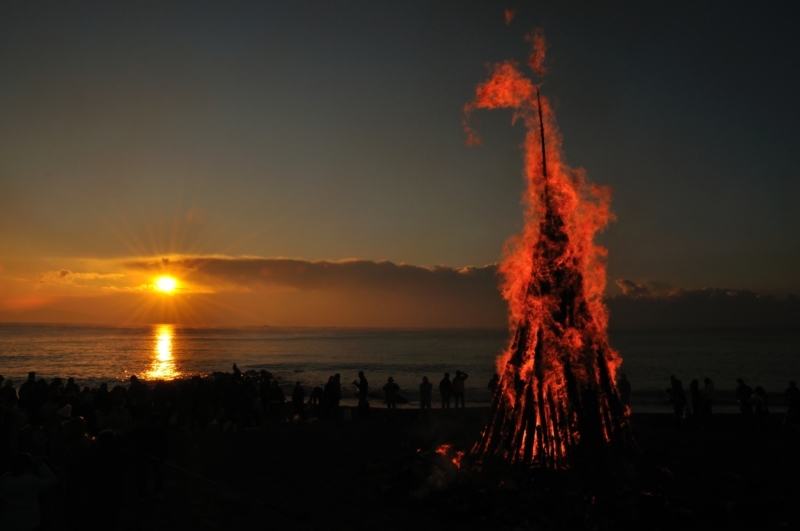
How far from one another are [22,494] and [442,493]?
636cm

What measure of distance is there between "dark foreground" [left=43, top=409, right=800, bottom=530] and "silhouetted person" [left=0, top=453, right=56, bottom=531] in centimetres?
54

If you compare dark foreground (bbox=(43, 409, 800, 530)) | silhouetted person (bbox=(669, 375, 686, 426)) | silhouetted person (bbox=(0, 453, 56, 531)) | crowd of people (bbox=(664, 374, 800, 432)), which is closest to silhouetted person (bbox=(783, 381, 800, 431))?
crowd of people (bbox=(664, 374, 800, 432))

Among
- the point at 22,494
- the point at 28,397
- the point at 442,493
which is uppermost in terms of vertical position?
the point at 22,494

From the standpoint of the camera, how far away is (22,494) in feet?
18.4

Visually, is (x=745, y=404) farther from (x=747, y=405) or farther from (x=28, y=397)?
(x=28, y=397)

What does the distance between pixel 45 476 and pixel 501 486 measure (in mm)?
6745

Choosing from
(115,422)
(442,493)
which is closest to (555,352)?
A: (442,493)

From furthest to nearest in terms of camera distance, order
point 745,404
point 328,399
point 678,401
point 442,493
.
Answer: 1. point 328,399
2. point 678,401
3. point 745,404
4. point 442,493

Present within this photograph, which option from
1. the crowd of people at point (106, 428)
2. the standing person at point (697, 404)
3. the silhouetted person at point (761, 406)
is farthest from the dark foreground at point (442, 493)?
the standing person at point (697, 404)

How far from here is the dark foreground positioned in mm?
8599

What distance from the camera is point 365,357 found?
7656 cm

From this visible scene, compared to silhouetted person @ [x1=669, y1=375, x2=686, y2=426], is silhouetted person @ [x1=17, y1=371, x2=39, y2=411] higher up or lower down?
higher up

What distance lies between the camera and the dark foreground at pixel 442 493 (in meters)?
8.60

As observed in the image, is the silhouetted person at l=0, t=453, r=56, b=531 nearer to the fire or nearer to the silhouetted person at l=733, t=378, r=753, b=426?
the fire
